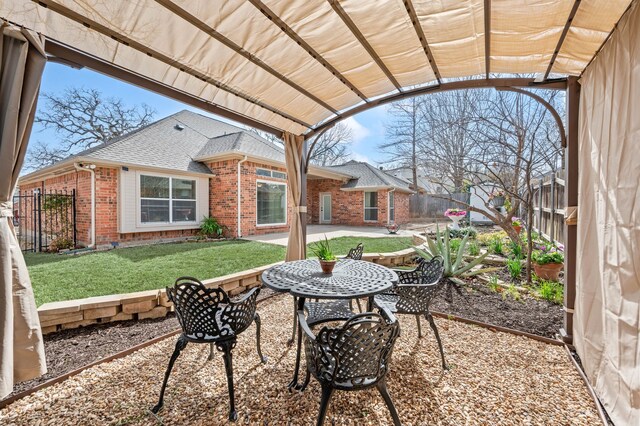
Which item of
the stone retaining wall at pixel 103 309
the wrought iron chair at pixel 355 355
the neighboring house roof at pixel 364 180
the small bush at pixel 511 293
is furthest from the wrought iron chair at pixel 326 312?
the neighboring house roof at pixel 364 180

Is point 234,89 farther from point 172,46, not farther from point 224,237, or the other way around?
point 224,237

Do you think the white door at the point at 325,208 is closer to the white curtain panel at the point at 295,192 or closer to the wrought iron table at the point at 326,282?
the white curtain panel at the point at 295,192

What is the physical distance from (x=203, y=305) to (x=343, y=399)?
48.2 inches

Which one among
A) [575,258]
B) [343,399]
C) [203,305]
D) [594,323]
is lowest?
[343,399]

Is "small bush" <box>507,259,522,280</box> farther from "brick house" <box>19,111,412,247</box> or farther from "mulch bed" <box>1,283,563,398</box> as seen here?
"brick house" <box>19,111,412,247</box>

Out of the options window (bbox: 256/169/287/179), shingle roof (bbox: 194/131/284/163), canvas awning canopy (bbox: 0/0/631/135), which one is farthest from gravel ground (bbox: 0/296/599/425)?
window (bbox: 256/169/287/179)

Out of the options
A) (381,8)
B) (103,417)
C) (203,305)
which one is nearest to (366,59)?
(381,8)

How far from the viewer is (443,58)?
2.79m

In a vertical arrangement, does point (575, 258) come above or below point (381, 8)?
below

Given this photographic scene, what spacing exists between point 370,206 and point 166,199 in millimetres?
9065

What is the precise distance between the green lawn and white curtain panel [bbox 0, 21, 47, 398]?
1.97 m

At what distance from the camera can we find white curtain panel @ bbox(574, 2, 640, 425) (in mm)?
1720

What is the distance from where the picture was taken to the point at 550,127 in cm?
489

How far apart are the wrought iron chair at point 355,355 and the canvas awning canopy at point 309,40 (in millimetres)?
2206
